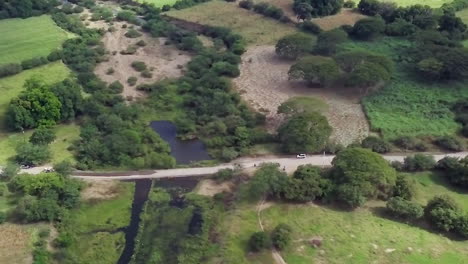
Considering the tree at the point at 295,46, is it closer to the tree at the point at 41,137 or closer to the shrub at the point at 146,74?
the shrub at the point at 146,74

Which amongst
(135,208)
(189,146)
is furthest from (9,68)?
(135,208)

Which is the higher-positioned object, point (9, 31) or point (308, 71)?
point (308, 71)

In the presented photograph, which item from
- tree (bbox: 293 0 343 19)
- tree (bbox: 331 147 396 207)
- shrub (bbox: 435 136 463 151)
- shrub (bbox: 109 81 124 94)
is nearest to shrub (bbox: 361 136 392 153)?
shrub (bbox: 435 136 463 151)

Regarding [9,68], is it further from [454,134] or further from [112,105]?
[454,134]

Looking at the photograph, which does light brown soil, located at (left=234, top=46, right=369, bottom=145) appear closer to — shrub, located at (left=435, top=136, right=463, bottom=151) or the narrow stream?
shrub, located at (left=435, top=136, right=463, bottom=151)

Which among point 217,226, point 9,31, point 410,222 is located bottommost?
point 9,31

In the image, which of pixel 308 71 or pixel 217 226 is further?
pixel 308 71

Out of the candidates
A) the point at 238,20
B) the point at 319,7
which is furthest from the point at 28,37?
the point at 319,7
